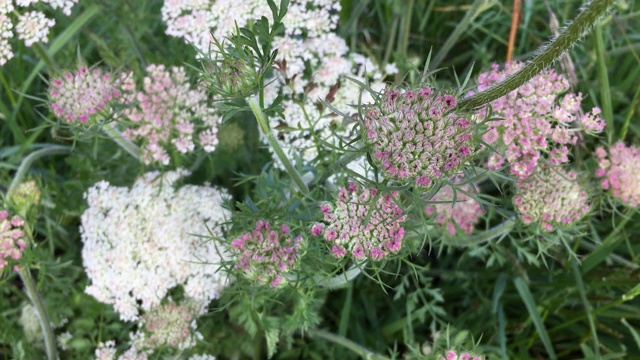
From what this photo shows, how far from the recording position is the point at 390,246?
2516 mm

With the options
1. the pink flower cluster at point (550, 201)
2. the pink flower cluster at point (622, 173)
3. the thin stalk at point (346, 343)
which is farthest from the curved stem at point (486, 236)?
the thin stalk at point (346, 343)

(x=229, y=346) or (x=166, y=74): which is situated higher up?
(x=166, y=74)

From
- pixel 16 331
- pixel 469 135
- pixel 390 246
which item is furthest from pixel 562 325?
pixel 16 331

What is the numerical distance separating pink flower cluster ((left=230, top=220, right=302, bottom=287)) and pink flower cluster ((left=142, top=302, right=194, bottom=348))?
0.92 metres

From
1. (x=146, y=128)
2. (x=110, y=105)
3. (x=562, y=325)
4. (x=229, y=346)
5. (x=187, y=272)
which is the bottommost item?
(x=562, y=325)

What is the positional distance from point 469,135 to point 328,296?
2417mm

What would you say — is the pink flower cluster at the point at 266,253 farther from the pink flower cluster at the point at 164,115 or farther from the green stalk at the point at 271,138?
the pink flower cluster at the point at 164,115

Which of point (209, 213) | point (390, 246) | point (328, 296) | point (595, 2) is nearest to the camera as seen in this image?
point (595, 2)

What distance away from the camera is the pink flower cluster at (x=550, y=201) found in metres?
2.99

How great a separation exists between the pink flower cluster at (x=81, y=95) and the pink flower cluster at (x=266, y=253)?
1049 mm

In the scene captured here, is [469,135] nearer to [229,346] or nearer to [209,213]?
[209,213]

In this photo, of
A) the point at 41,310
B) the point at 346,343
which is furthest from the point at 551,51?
the point at 41,310

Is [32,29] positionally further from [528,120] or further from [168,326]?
[528,120]

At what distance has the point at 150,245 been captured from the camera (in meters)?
3.50
